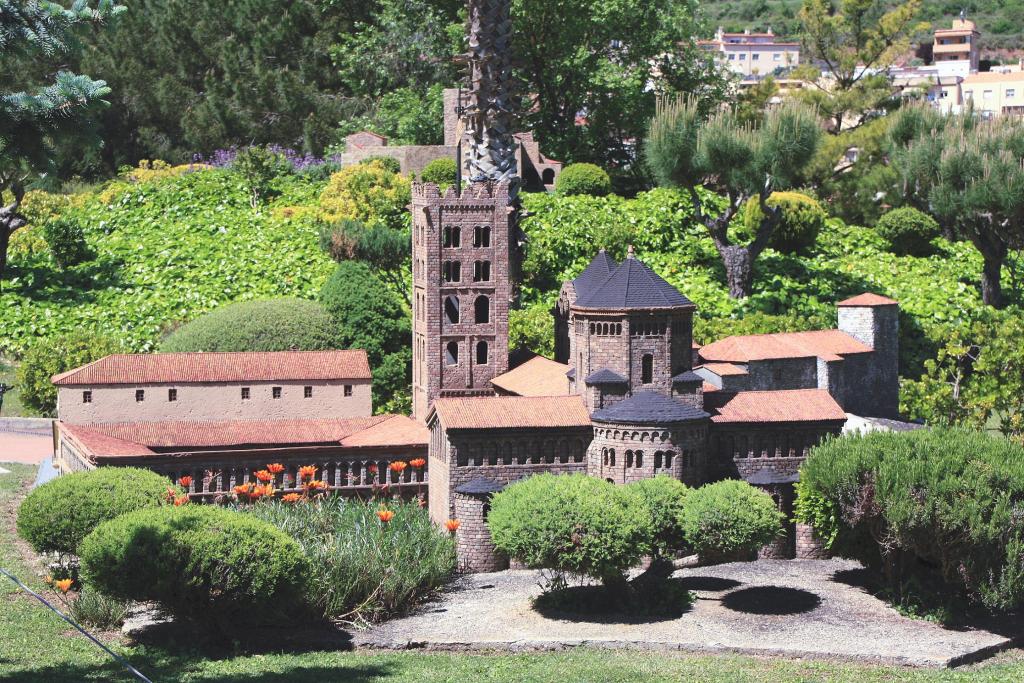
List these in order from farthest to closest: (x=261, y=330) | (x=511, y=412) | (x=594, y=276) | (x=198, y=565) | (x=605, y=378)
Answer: (x=261, y=330) → (x=594, y=276) → (x=511, y=412) → (x=605, y=378) → (x=198, y=565)

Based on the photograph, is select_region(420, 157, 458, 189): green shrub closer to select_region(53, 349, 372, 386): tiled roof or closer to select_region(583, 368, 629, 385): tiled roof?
select_region(53, 349, 372, 386): tiled roof

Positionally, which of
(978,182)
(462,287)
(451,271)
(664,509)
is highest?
(978,182)

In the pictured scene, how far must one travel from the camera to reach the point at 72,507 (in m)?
37.1

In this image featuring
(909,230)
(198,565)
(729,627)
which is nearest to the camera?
(198,565)

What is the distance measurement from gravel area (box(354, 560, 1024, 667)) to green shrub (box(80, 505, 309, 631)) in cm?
279

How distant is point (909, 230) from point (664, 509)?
103 feet

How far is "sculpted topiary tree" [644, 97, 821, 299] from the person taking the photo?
59094mm

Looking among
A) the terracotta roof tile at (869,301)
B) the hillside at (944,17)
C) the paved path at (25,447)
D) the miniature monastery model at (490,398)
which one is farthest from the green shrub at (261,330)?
the hillside at (944,17)

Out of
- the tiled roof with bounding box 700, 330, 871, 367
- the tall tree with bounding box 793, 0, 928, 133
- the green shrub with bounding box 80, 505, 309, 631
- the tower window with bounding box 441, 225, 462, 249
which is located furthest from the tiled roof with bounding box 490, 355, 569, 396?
the tall tree with bounding box 793, 0, 928, 133

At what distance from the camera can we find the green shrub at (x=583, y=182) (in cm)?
6581

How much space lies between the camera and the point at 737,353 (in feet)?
159

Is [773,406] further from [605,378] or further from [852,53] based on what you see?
[852,53]

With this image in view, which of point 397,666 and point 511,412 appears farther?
point 511,412

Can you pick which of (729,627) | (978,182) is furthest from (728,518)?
(978,182)
